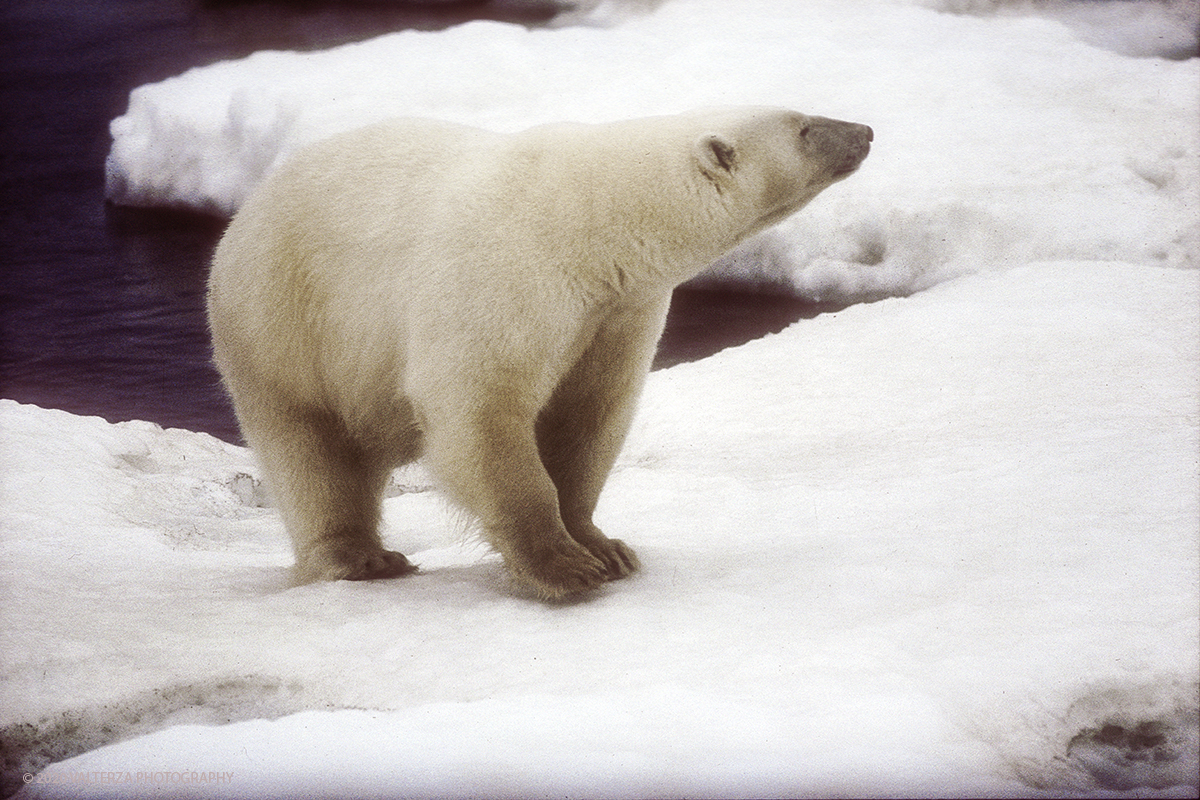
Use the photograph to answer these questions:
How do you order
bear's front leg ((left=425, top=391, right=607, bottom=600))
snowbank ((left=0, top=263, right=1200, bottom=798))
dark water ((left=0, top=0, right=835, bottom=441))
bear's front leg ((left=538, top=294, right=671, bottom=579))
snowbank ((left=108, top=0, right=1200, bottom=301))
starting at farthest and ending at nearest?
snowbank ((left=108, top=0, right=1200, bottom=301))
dark water ((left=0, top=0, right=835, bottom=441))
bear's front leg ((left=538, top=294, right=671, bottom=579))
bear's front leg ((left=425, top=391, right=607, bottom=600))
snowbank ((left=0, top=263, right=1200, bottom=798))

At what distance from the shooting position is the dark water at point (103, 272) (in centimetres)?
639

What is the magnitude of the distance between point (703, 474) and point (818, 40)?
18.7 ft

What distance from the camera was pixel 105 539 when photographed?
459cm

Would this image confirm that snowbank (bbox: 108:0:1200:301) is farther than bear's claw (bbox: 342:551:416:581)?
Yes

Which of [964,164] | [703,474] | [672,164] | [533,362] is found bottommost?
[703,474]

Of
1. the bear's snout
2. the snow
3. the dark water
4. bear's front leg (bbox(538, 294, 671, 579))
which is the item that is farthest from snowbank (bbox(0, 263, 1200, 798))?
the bear's snout

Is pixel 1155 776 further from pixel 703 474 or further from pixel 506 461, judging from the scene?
pixel 703 474

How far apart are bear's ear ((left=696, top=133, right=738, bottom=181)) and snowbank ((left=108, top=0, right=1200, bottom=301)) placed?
4.97 m

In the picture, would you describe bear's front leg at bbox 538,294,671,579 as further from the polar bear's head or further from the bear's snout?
the bear's snout

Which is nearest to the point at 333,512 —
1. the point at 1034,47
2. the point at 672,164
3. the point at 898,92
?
the point at 672,164

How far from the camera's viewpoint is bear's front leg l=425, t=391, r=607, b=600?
10.6ft

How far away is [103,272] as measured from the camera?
7.12 meters

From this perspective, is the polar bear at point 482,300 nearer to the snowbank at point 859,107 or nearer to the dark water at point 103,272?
the dark water at point 103,272

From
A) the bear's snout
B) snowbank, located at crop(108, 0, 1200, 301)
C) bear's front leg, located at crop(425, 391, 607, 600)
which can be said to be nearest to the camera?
bear's front leg, located at crop(425, 391, 607, 600)
